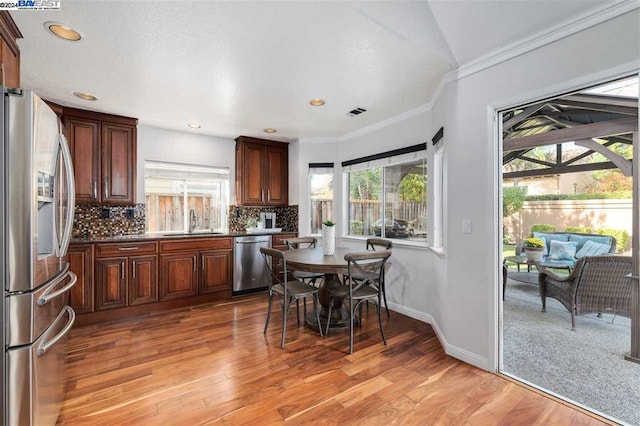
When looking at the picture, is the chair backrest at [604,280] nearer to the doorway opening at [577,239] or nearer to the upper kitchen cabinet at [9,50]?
the doorway opening at [577,239]

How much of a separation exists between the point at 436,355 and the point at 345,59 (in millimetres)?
2666

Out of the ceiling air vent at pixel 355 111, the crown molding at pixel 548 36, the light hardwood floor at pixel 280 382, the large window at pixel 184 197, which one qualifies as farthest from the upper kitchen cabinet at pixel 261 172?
the crown molding at pixel 548 36

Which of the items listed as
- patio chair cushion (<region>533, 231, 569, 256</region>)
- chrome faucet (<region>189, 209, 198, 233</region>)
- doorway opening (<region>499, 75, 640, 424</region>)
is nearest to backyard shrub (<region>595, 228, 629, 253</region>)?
doorway opening (<region>499, 75, 640, 424</region>)

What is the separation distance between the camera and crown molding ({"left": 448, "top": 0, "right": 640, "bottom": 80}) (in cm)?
162

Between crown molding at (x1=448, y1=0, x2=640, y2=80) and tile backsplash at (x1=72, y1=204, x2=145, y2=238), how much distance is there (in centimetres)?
434

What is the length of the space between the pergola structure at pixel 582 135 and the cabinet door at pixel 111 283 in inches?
173

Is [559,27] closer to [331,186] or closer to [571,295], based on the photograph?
[571,295]

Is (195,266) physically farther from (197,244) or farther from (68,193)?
(68,193)

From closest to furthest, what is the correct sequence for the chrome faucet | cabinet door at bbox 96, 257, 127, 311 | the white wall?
cabinet door at bbox 96, 257, 127, 311 → the white wall → the chrome faucet

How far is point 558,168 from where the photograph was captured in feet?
10.9

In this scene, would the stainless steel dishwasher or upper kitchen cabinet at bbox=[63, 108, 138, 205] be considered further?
the stainless steel dishwasher

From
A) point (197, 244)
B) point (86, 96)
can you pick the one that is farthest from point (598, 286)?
point (86, 96)

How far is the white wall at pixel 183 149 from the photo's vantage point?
419 centimetres

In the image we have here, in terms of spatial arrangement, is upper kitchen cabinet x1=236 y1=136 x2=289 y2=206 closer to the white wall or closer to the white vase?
the white wall
